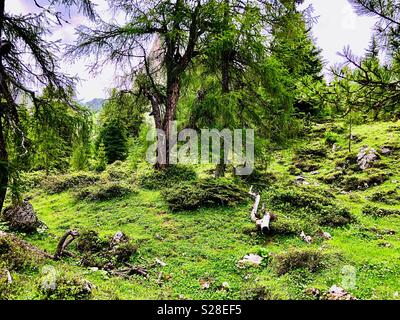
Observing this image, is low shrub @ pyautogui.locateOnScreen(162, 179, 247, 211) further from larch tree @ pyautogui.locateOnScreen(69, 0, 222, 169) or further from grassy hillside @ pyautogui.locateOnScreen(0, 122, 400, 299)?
larch tree @ pyautogui.locateOnScreen(69, 0, 222, 169)

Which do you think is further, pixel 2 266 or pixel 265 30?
pixel 265 30

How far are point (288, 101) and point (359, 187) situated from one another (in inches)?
195

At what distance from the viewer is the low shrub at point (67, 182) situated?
17.0 metres

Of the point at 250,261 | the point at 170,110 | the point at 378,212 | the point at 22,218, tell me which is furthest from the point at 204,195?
the point at 170,110

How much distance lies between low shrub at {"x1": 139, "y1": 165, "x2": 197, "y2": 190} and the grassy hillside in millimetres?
140

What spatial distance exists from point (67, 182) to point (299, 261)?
1328 centimetres

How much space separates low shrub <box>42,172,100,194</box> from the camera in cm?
1700

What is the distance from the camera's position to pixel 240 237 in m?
9.60

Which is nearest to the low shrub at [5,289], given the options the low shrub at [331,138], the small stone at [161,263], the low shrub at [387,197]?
the small stone at [161,263]

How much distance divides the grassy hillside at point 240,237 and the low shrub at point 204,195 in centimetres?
16

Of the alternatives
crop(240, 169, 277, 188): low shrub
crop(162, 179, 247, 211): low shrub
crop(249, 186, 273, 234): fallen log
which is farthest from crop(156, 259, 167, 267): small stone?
crop(240, 169, 277, 188): low shrub

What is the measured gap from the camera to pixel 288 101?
1556 centimetres
